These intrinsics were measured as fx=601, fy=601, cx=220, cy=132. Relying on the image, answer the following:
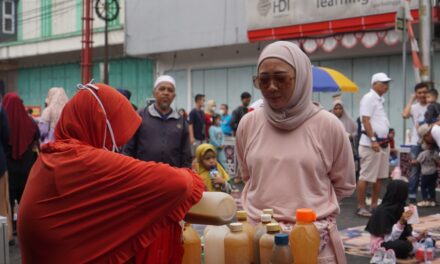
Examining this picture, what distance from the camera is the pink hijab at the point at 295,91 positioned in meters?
2.85

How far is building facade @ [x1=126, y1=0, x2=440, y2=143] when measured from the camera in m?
14.5

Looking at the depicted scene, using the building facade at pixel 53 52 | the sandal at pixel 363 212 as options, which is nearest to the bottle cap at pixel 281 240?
the sandal at pixel 363 212

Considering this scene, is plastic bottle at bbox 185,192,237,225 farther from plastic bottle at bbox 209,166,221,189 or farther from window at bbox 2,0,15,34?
window at bbox 2,0,15,34

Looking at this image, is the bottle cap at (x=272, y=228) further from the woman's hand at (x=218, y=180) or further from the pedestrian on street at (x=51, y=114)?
the pedestrian on street at (x=51, y=114)

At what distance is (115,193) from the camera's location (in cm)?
241

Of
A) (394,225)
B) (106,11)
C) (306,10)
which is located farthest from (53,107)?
(106,11)

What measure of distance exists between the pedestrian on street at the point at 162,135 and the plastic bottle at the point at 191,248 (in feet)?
9.76

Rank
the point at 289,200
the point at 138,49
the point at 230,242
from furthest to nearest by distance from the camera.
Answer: the point at 138,49 < the point at 289,200 < the point at 230,242

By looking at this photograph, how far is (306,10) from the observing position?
1578 cm

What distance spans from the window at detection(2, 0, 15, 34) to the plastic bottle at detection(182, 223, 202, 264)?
28.2 meters

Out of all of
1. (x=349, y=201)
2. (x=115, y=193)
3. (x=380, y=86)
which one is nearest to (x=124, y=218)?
(x=115, y=193)

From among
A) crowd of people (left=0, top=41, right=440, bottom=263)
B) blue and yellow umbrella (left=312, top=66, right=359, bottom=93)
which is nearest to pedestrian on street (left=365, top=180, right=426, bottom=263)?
crowd of people (left=0, top=41, right=440, bottom=263)

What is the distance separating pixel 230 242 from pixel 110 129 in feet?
2.31

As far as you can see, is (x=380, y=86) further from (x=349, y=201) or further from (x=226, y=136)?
(x=226, y=136)
